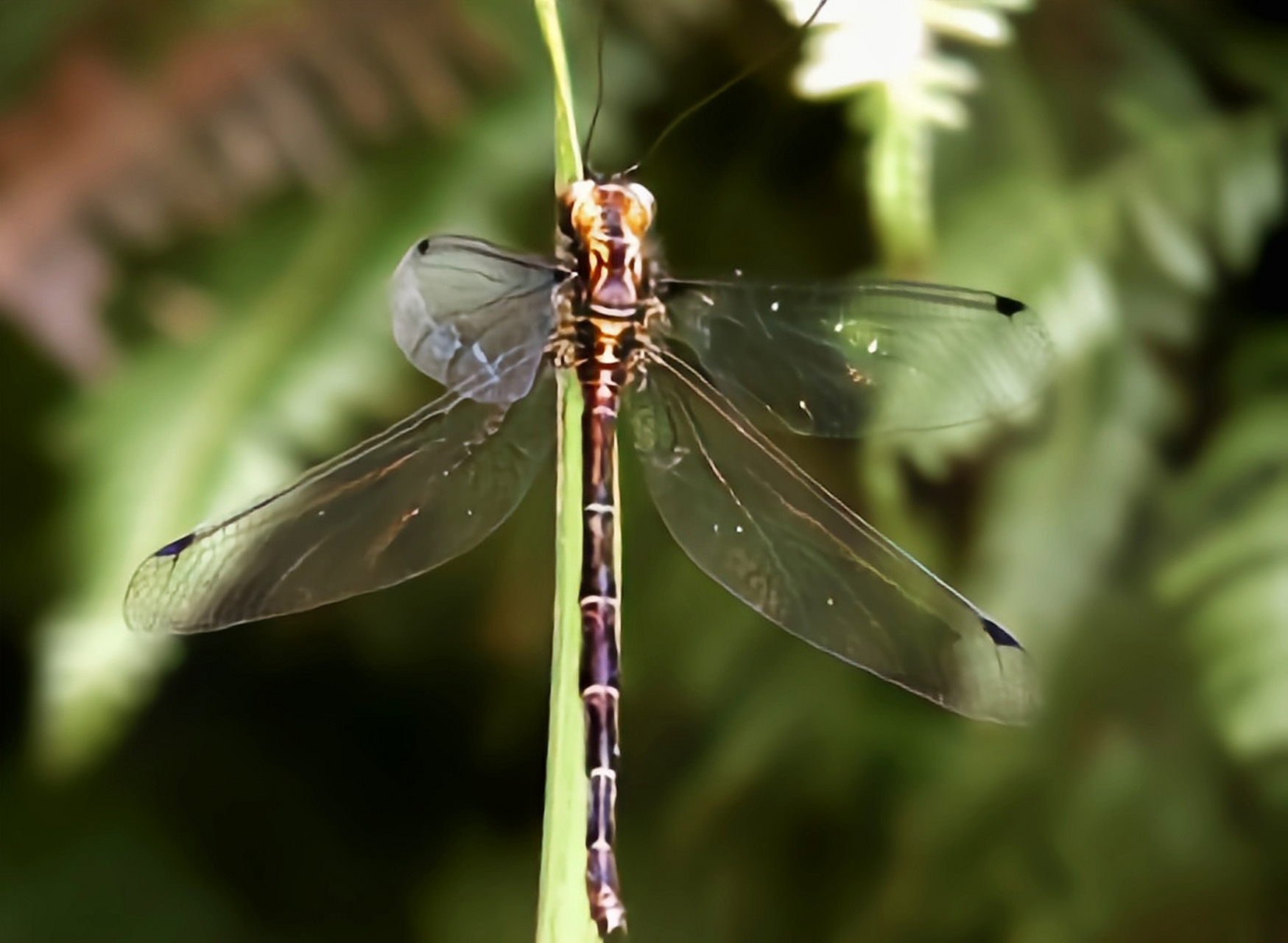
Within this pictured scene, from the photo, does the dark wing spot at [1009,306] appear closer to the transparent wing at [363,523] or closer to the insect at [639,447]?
the insect at [639,447]

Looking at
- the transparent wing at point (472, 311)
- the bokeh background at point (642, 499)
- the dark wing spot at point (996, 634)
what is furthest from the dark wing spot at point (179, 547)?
the dark wing spot at point (996, 634)

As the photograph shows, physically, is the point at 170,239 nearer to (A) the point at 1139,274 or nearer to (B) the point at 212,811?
(B) the point at 212,811

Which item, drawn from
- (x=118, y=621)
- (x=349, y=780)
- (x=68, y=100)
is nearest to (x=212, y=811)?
(x=349, y=780)

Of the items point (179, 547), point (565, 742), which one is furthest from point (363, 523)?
point (565, 742)

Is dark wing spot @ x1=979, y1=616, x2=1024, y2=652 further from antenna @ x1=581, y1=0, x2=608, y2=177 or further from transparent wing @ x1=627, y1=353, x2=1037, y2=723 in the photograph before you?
antenna @ x1=581, y1=0, x2=608, y2=177

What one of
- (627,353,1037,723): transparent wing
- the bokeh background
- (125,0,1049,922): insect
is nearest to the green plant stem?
(125,0,1049,922): insect
